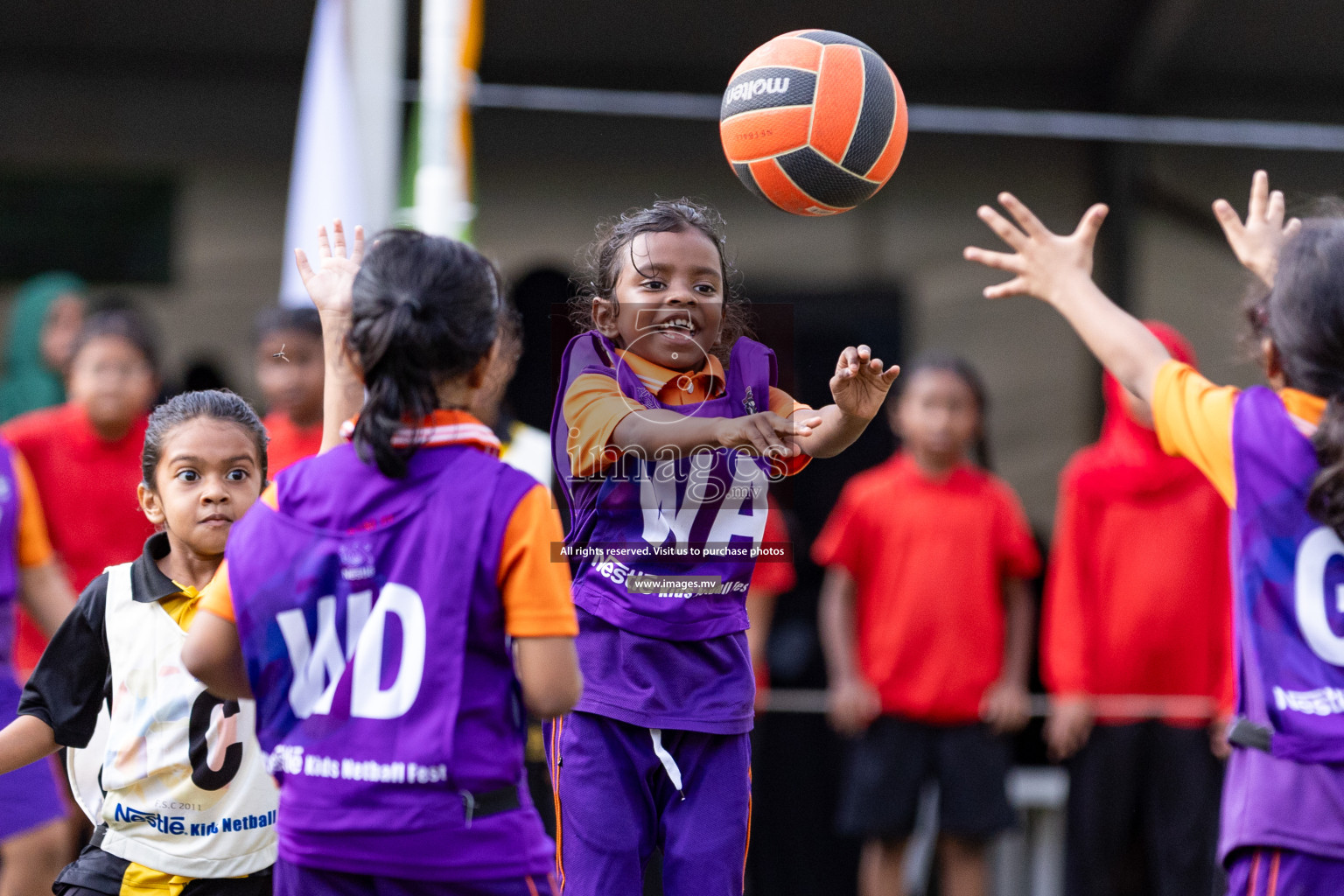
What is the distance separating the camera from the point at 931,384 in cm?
510

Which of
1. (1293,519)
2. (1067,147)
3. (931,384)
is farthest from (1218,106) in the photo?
(1293,519)

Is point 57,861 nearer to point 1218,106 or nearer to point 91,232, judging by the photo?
point 91,232

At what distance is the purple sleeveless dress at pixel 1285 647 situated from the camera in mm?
2336

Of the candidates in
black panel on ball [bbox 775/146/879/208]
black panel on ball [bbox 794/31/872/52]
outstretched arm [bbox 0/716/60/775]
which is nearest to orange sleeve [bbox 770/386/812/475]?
black panel on ball [bbox 775/146/879/208]

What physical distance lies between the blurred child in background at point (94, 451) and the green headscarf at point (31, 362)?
3.57 feet

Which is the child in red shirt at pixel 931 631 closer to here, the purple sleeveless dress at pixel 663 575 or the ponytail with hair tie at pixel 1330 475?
the purple sleeveless dress at pixel 663 575

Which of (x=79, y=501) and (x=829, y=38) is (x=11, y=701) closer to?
(x=79, y=501)

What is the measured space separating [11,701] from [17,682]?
12cm

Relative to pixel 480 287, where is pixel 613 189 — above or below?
above

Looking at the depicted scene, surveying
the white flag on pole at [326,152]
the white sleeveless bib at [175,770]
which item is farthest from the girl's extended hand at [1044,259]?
the white flag on pole at [326,152]

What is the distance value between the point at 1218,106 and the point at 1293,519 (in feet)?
14.5

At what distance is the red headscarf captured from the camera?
16.8ft

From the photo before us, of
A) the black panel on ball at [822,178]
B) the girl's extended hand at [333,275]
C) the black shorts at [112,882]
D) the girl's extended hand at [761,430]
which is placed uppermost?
the black panel on ball at [822,178]

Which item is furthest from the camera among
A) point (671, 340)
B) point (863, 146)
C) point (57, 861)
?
point (57, 861)
